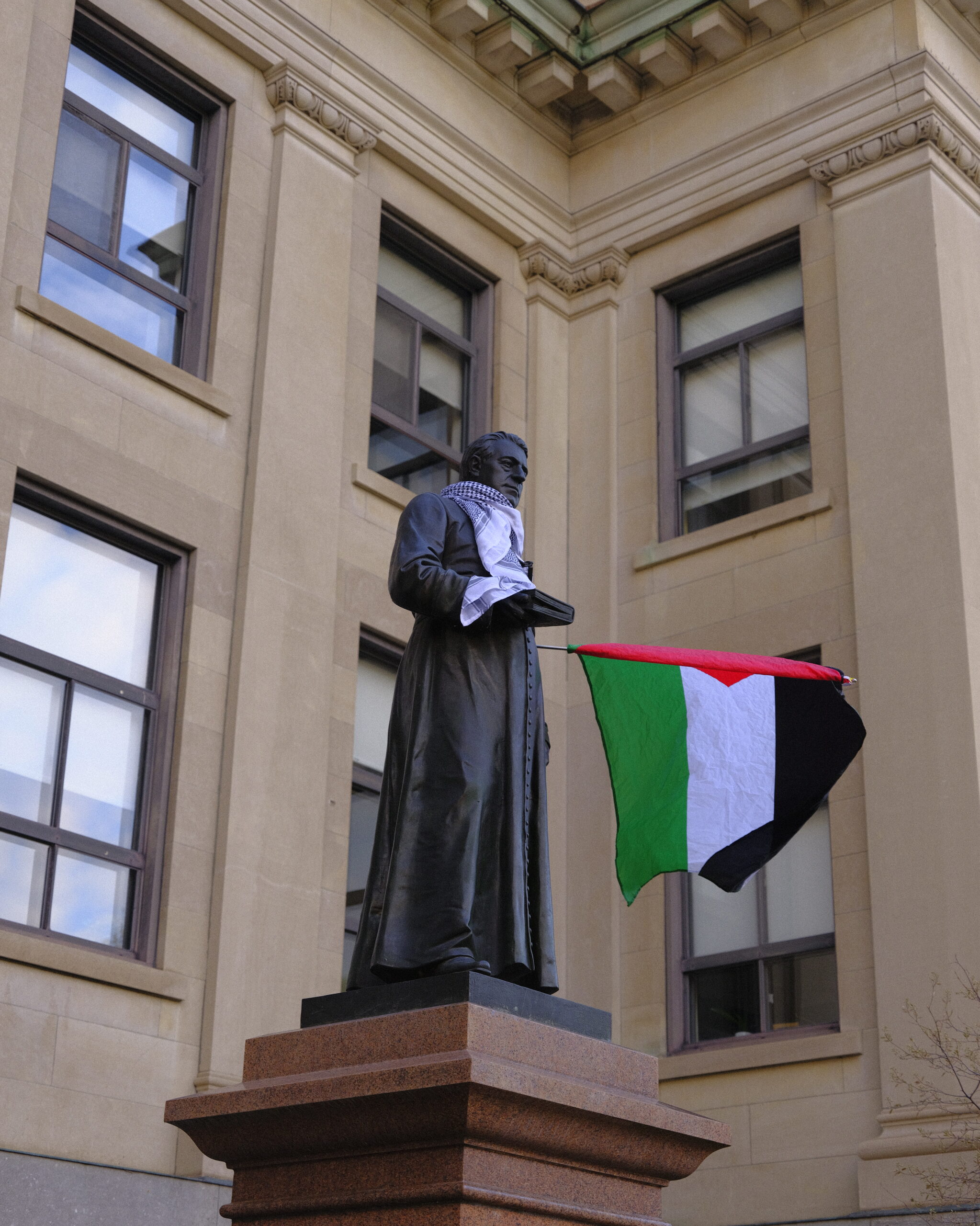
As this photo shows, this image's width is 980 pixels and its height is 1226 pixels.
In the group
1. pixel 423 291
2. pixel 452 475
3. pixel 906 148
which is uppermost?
pixel 906 148

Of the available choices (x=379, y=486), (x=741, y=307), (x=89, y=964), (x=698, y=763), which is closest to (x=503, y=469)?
(x=698, y=763)

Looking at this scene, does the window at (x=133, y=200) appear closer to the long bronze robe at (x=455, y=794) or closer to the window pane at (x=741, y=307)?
the window pane at (x=741, y=307)

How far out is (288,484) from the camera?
536 inches

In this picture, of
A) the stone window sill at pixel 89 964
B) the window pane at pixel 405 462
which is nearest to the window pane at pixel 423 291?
the window pane at pixel 405 462

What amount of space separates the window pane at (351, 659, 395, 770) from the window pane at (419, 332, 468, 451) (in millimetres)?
2623

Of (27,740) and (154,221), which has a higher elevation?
(154,221)

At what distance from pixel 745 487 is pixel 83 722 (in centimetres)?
675

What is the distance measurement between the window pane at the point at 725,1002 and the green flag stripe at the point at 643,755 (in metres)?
6.78

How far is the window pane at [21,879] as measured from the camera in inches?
431

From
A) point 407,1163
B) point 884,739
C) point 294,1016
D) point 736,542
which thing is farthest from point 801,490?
point 407,1163

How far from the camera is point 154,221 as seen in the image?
45.1 ft

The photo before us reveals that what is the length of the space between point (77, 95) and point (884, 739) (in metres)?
8.15

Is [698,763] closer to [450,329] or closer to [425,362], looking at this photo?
[425,362]

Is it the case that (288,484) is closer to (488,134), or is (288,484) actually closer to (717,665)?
(488,134)
